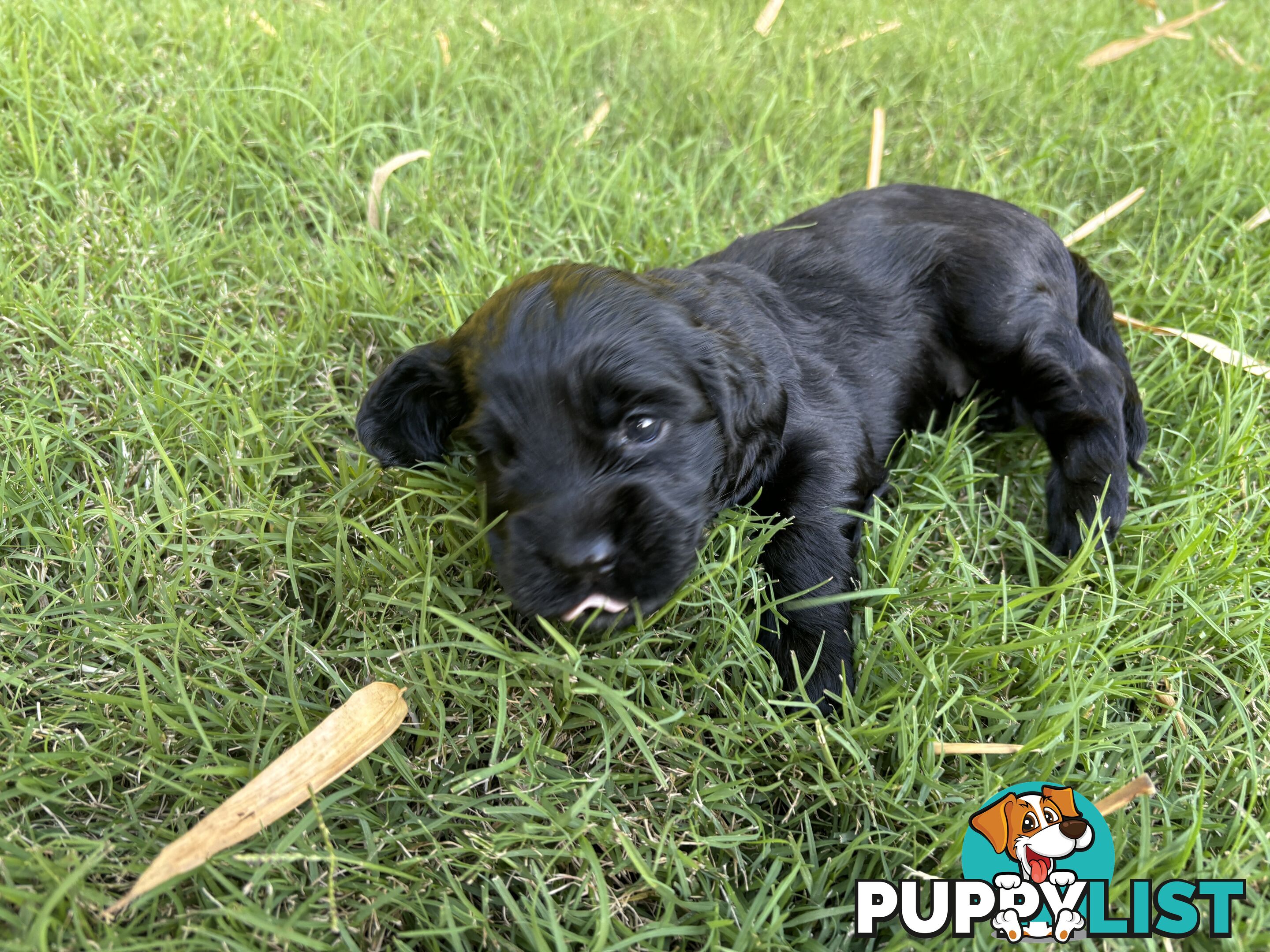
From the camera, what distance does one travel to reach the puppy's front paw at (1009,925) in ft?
4.95

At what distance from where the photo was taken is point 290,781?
1608 mm

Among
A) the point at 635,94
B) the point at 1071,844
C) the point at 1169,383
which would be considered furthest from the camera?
the point at 635,94

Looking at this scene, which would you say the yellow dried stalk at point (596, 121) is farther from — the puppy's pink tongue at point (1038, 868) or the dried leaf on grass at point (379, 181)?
the puppy's pink tongue at point (1038, 868)

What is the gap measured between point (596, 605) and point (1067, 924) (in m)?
1.03

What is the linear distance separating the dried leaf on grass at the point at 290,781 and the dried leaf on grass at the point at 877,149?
9.09 ft

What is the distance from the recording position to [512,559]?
1654 mm

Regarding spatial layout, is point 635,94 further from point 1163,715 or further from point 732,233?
point 1163,715

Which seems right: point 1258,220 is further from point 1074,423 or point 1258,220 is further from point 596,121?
point 596,121

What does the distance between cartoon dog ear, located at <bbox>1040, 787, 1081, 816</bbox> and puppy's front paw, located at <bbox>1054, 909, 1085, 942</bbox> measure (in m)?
0.18

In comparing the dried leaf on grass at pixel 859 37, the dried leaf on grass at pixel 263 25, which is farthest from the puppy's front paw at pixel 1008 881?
the dried leaf on grass at pixel 263 25

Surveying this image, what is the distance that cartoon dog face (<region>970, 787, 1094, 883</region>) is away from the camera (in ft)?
5.23

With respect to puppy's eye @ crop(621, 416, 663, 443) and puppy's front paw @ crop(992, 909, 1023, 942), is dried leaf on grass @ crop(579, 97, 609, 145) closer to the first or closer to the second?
puppy's eye @ crop(621, 416, 663, 443)

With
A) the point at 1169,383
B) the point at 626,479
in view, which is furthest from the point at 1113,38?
the point at 626,479

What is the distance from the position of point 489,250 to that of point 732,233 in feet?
3.03
